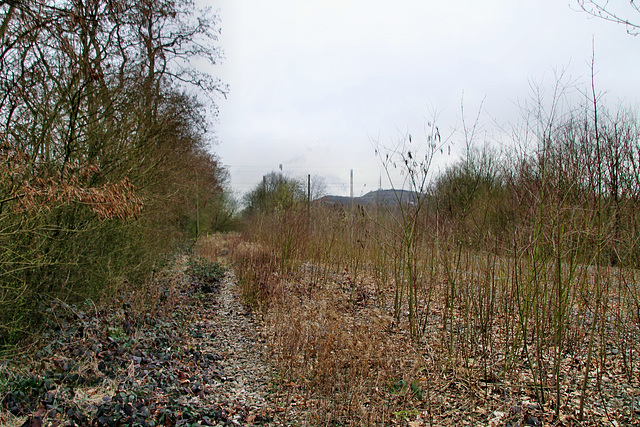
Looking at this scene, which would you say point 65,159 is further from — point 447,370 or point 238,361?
point 447,370

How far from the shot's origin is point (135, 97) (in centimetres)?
575

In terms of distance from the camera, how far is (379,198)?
8.55m

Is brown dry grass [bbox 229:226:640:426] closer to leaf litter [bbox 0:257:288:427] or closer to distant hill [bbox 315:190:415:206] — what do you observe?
leaf litter [bbox 0:257:288:427]

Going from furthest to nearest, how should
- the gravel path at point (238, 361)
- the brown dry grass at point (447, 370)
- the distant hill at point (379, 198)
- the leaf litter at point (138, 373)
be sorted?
the distant hill at point (379, 198) < the gravel path at point (238, 361) < the brown dry grass at point (447, 370) < the leaf litter at point (138, 373)

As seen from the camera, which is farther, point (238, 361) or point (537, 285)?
point (238, 361)

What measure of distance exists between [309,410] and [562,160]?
10.1ft

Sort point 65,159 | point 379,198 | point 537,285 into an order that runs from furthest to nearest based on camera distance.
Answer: point 379,198 → point 65,159 → point 537,285

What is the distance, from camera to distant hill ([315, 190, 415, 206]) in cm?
459

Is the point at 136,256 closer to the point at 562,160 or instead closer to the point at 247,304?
the point at 247,304

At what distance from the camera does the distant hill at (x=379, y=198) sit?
4.59 metres

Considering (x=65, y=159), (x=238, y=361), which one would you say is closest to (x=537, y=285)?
(x=238, y=361)

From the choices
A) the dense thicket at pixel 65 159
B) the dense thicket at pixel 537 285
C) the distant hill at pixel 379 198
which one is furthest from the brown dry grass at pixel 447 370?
the dense thicket at pixel 65 159

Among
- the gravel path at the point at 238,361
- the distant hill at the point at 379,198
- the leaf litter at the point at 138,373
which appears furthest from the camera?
the distant hill at the point at 379,198

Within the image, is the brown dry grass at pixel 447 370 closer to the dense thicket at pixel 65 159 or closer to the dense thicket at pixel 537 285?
the dense thicket at pixel 537 285
